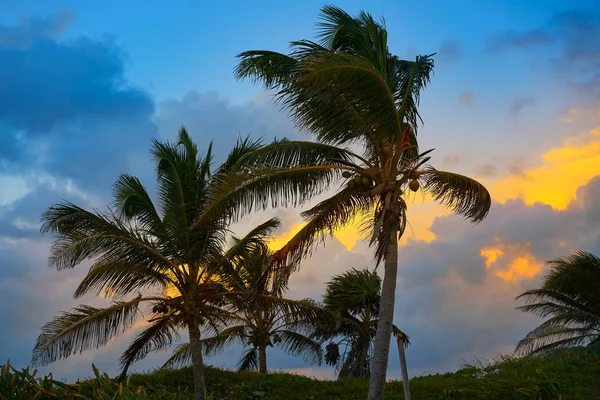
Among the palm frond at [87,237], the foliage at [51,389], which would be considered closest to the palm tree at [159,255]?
the palm frond at [87,237]

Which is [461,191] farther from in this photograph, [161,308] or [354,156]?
[161,308]

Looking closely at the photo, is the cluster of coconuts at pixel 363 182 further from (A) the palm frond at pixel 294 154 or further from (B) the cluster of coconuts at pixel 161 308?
(B) the cluster of coconuts at pixel 161 308

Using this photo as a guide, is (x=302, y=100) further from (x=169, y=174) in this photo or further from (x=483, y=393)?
(x=483, y=393)

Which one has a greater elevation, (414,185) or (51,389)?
(414,185)

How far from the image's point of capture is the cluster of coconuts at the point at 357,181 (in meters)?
14.8

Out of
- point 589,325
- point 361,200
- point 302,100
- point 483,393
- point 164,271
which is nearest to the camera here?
point 302,100

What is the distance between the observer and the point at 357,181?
14.8 meters

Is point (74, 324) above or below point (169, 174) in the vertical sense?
below

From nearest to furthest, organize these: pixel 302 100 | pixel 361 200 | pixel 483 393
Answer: pixel 302 100
pixel 361 200
pixel 483 393

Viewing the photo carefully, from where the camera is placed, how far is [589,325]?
25.6m

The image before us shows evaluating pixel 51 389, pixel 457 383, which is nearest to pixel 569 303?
pixel 457 383

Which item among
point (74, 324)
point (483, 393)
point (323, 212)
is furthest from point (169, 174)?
point (483, 393)

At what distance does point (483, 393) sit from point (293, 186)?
25.6 feet

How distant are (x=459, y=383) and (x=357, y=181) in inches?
339
